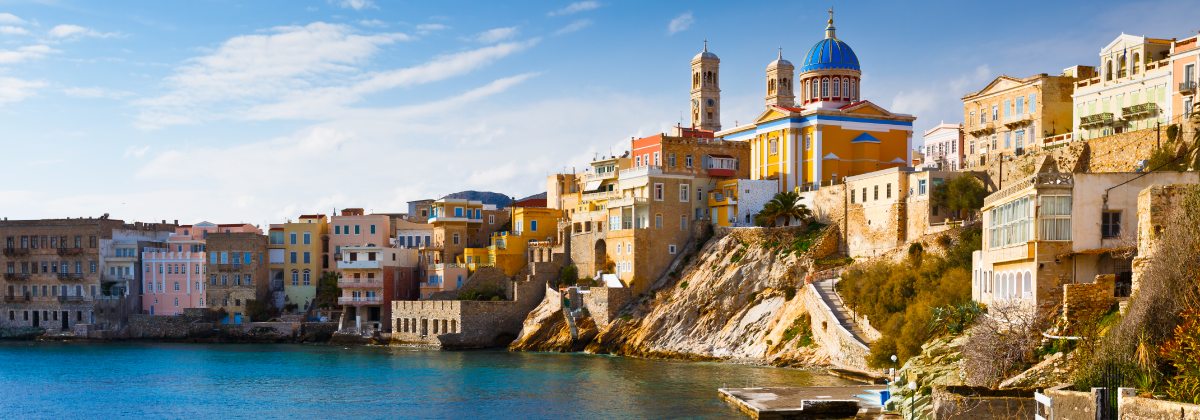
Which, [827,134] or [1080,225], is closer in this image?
[1080,225]

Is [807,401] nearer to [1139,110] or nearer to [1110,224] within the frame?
[1110,224]

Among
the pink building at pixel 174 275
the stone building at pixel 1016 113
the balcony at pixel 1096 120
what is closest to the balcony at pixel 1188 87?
the balcony at pixel 1096 120

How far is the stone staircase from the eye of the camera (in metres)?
41.6

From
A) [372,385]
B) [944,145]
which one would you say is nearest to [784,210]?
[944,145]

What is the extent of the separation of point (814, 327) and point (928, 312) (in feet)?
39.4

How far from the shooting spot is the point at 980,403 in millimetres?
18734

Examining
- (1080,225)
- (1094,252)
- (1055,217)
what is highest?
(1055,217)

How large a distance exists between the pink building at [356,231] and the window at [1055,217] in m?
54.2

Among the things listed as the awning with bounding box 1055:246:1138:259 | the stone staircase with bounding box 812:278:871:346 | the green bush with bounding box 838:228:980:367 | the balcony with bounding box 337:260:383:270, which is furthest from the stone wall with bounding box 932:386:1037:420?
the balcony with bounding box 337:260:383:270

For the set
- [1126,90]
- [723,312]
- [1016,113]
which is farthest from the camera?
[723,312]

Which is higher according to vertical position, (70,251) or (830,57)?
(830,57)

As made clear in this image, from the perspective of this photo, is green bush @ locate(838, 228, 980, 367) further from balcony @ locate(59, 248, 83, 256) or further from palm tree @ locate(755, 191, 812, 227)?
balcony @ locate(59, 248, 83, 256)

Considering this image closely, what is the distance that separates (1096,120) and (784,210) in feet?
55.7

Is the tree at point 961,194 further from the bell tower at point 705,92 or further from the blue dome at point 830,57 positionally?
the bell tower at point 705,92
